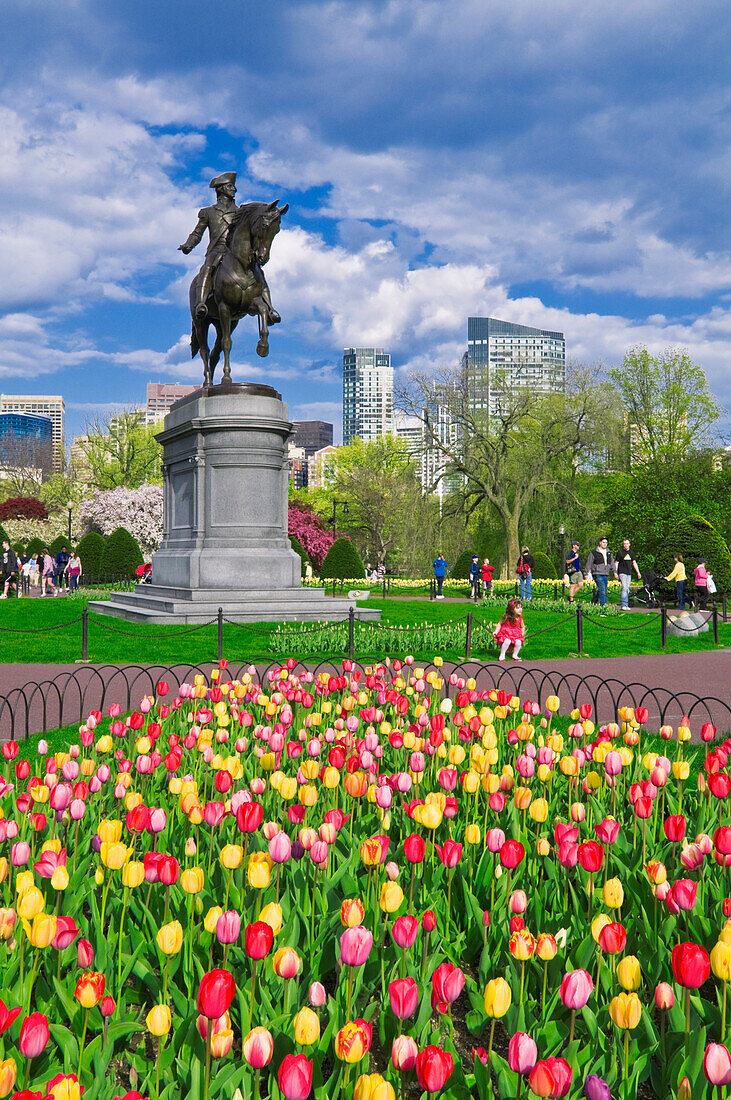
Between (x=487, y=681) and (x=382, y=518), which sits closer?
(x=487, y=681)

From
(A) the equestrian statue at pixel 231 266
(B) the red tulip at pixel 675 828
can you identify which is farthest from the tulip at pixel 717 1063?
(A) the equestrian statue at pixel 231 266

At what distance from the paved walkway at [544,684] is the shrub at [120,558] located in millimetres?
26275

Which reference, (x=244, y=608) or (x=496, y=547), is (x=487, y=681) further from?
(x=496, y=547)

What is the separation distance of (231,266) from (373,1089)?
1983 centimetres

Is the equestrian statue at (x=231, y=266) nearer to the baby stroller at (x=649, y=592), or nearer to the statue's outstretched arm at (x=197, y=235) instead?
the statue's outstretched arm at (x=197, y=235)

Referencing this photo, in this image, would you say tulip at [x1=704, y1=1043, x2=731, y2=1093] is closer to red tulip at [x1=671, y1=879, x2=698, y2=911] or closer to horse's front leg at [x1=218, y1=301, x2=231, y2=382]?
red tulip at [x1=671, y1=879, x2=698, y2=911]

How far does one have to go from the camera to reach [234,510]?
62.0 feet

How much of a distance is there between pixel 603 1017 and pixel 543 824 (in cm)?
153

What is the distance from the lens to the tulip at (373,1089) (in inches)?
60.5

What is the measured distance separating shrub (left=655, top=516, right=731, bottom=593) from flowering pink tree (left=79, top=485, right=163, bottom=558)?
1454 inches

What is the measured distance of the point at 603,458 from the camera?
45.3m

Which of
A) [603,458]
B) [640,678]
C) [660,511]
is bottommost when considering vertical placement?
[640,678]

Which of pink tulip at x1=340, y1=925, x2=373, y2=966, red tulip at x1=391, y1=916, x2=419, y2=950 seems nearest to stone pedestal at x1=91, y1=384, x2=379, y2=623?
red tulip at x1=391, y1=916, x2=419, y2=950

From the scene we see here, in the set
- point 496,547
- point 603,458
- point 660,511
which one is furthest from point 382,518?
point 660,511
